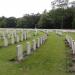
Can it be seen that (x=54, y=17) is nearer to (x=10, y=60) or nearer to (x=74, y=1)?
(x=74, y=1)

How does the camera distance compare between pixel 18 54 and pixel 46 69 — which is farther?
pixel 18 54

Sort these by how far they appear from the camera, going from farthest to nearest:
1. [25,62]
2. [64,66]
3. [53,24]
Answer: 1. [53,24]
2. [25,62]
3. [64,66]

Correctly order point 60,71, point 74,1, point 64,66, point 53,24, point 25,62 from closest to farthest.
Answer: point 60,71, point 64,66, point 25,62, point 53,24, point 74,1

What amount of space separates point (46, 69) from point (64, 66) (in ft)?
4.47

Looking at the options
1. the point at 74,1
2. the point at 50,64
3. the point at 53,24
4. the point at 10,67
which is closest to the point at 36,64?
the point at 50,64

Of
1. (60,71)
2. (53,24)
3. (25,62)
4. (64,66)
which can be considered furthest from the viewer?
(53,24)

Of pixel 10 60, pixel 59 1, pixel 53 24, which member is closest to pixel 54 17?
pixel 53 24

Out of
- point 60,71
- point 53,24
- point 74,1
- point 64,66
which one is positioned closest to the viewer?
point 60,71

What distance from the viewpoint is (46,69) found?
13.9 metres

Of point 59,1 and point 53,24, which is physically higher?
point 59,1

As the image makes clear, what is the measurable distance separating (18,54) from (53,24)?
75520 millimetres

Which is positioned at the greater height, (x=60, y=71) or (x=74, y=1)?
(x=74, y=1)

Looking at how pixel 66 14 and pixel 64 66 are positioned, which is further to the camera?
pixel 66 14

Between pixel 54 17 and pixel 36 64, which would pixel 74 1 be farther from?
pixel 36 64
